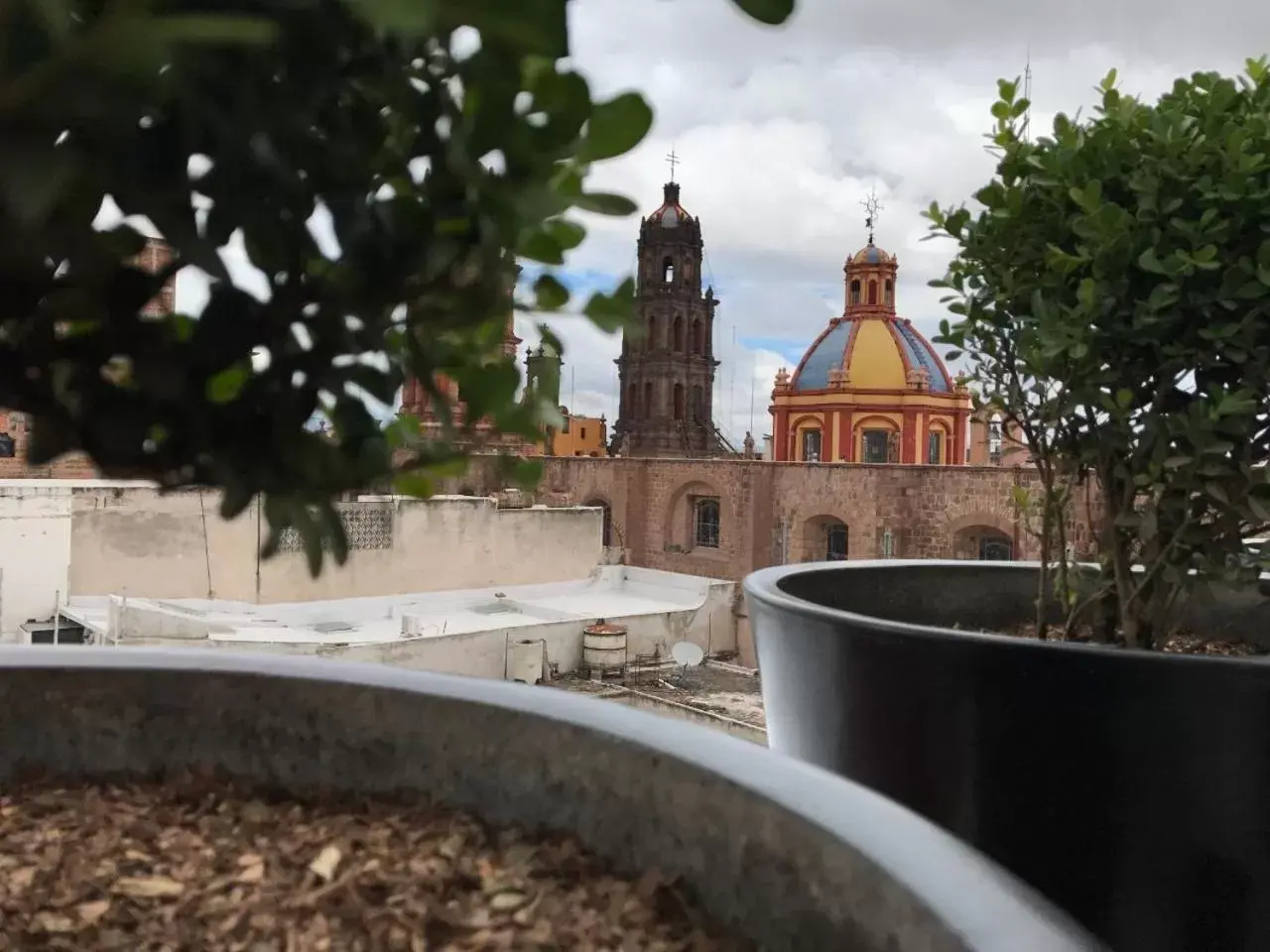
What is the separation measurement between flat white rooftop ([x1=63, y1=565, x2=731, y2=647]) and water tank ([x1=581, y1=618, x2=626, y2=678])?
0.26 metres

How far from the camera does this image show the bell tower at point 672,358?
20469mm

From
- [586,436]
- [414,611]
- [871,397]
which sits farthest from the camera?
[586,436]

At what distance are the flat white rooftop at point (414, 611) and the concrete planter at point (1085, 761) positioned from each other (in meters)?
4.88

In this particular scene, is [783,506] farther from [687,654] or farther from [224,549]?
[224,549]

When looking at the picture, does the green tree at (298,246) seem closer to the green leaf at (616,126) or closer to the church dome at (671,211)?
the green leaf at (616,126)

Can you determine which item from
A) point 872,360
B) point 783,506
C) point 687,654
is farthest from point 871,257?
point 687,654

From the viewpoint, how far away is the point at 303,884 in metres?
0.73

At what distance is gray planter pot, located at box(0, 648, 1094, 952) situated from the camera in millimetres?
563

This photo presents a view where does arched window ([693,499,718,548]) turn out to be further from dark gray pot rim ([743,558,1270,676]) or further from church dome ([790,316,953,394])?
dark gray pot rim ([743,558,1270,676])

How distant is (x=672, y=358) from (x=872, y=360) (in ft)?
14.7

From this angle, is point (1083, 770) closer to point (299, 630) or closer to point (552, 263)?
point (552, 263)

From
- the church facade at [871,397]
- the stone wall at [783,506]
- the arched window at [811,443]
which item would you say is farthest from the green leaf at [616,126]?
the arched window at [811,443]

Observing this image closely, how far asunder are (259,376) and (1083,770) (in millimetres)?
911

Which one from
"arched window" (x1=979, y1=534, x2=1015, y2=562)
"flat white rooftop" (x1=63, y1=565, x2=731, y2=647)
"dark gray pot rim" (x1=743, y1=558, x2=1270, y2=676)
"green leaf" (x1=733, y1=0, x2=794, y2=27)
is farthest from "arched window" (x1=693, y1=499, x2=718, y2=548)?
"green leaf" (x1=733, y1=0, x2=794, y2=27)
